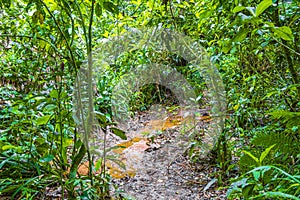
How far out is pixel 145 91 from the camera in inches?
78.8

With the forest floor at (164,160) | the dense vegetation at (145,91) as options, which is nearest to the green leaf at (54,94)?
the dense vegetation at (145,91)

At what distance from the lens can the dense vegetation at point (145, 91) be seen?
2.85 ft

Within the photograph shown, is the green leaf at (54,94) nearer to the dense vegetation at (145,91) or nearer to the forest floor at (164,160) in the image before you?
the dense vegetation at (145,91)

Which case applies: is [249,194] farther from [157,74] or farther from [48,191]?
[157,74]

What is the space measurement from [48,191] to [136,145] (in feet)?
2.43

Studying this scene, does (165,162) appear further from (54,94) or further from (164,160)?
(54,94)

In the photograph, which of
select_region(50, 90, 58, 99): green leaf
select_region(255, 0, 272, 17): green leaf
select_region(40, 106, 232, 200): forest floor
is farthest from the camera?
select_region(40, 106, 232, 200): forest floor

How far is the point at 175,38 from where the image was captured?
1676 millimetres

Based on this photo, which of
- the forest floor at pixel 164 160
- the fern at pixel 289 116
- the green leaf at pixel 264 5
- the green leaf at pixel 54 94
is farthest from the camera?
the forest floor at pixel 164 160

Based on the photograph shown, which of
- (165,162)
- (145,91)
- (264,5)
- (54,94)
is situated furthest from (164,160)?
(264,5)

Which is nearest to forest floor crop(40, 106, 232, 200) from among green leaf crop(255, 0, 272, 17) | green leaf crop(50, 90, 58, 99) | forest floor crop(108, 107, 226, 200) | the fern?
forest floor crop(108, 107, 226, 200)

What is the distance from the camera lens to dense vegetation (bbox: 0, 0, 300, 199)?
0.87 meters

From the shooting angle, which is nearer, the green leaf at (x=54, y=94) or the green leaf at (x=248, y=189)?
the green leaf at (x=248, y=189)

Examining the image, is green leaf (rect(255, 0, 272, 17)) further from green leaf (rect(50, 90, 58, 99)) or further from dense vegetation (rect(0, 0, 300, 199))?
green leaf (rect(50, 90, 58, 99))
